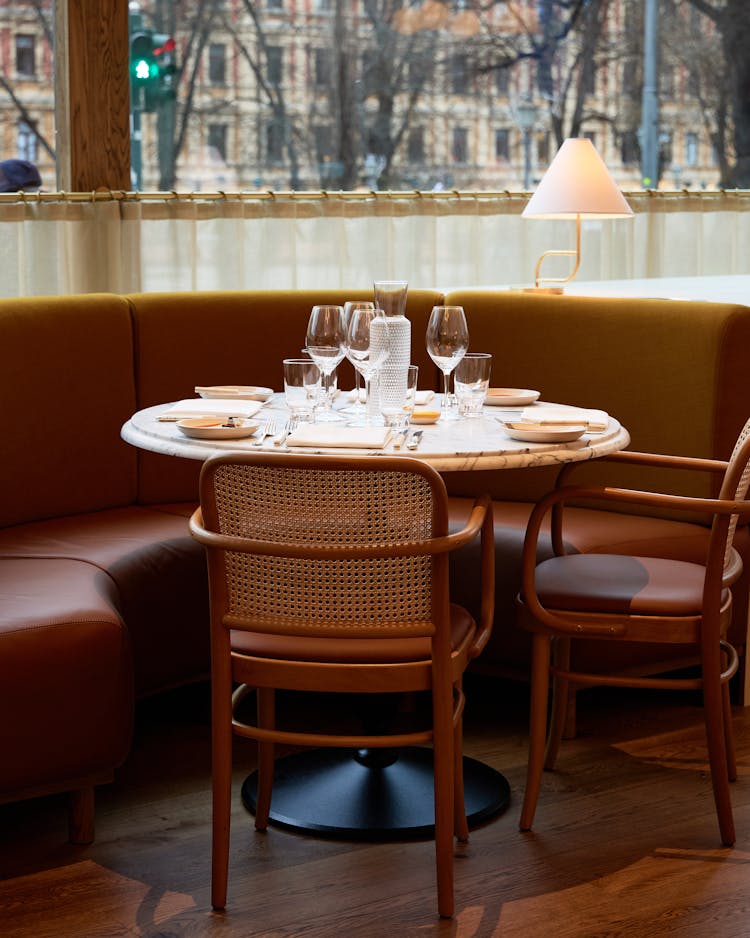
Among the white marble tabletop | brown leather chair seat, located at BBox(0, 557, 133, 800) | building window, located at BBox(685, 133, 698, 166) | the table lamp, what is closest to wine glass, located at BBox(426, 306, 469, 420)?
the white marble tabletop

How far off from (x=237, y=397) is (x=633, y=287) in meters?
2.47

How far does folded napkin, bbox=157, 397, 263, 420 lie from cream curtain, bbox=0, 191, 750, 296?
4.74 ft

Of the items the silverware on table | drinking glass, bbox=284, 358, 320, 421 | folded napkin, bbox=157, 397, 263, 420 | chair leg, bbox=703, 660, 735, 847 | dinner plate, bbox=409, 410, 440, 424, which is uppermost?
drinking glass, bbox=284, 358, 320, 421

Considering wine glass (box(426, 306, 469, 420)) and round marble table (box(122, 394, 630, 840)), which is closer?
round marble table (box(122, 394, 630, 840))

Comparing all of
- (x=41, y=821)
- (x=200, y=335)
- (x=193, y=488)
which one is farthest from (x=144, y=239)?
(x=41, y=821)

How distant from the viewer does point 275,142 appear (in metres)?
4.55

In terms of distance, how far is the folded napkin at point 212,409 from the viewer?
2.60 m

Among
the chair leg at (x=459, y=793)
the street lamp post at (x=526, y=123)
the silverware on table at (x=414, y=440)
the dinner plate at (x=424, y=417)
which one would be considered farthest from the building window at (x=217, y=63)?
the chair leg at (x=459, y=793)

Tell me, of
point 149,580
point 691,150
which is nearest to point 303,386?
point 149,580

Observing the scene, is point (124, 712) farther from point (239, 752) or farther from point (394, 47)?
point (394, 47)

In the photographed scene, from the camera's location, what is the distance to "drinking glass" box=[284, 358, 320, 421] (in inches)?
102

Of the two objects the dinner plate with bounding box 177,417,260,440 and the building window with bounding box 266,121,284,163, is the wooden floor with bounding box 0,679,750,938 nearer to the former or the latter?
the dinner plate with bounding box 177,417,260,440

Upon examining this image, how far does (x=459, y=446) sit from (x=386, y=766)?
2.64 feet

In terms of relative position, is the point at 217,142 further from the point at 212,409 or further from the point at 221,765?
the point at 221,765
